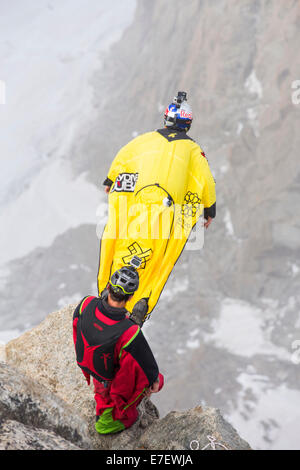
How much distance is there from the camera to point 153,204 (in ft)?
19.6

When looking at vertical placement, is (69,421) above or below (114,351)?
below

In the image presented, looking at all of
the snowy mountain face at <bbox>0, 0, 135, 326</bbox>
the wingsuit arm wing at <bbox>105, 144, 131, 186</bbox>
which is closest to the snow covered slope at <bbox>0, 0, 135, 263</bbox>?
the snowy mountain face at <bbox>0, 0, 135, 326</bbox>

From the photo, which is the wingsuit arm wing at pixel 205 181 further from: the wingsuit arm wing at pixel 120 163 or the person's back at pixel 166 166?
the wingsuit arm wing at pixel 120 163

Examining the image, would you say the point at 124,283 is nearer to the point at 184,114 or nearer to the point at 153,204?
the point at 153,204

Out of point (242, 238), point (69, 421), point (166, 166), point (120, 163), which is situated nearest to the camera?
point (69, 421)

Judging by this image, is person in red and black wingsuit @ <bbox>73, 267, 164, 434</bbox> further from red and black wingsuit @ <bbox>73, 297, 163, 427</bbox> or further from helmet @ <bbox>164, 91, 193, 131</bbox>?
helmet @ <bbox>164, 91, 193, 131</bbox>

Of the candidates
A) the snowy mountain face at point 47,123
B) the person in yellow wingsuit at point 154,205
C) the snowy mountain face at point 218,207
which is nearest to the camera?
the person in yellow wingsuit at point 154,205

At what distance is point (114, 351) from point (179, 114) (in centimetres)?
388

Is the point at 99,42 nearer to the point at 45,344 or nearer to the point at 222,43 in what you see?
the point at 222,43

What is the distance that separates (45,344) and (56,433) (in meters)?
2.68

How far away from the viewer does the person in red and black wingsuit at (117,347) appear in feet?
13.2

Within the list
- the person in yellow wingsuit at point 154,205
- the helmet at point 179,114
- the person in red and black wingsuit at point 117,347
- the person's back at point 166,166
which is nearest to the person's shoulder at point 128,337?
the person in red and black wingsuit at point 117,347

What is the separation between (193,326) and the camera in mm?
37062

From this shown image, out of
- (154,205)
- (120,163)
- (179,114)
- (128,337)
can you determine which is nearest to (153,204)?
(154,205)
